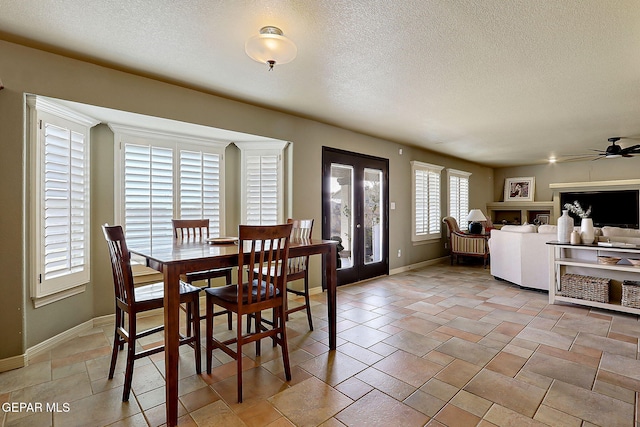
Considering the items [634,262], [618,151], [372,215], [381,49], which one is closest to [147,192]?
[381,49]

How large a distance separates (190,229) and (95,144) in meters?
1.30

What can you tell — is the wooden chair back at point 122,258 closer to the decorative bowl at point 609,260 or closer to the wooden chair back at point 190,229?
the wooden chair back at point 190,229

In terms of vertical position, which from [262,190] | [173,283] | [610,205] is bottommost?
[173,283]

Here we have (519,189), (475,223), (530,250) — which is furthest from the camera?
(519,189)

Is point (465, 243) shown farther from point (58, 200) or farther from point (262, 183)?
point (58, 200)

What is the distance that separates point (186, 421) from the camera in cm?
182

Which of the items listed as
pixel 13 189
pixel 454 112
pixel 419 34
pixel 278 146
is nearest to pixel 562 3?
pixel 419 34

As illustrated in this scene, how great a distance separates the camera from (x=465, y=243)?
669 centimetres

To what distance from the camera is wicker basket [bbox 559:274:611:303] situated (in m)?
3.65

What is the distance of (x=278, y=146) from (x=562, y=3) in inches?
124

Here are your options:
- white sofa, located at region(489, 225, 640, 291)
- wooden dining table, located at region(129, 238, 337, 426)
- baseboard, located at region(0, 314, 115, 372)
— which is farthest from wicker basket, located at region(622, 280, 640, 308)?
baseboard, located at region(0, 314, 115, 372)

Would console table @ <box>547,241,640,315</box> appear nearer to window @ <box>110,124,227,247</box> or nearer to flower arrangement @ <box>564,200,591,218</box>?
window @ <box>110,124,227,247</box>

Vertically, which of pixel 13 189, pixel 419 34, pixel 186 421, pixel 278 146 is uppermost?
pixel 419 34

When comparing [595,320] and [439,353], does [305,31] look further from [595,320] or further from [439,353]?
[595,320]
